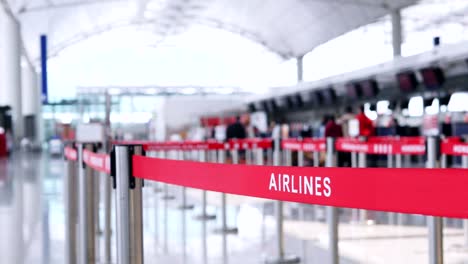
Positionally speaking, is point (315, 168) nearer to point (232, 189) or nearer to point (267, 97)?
point (232, 189)

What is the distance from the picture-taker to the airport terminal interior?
7.67 feet

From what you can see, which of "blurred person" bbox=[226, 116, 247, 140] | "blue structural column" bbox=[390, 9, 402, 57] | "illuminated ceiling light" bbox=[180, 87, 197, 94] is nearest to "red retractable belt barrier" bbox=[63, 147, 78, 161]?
"blurred person" bbox=[226, 116, 247, 140]

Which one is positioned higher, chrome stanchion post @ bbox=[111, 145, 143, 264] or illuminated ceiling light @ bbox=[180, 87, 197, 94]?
illuminated ceiling light @ bbox=[180, 87, 197, 94]

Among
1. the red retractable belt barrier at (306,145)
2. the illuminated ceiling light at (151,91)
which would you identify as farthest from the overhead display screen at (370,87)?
the illuminated ceiling light at (151,91)

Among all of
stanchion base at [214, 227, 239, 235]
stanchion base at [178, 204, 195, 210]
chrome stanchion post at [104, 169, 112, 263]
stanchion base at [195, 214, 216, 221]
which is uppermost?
chrome stanchion post at [104, 169, 112, 263]

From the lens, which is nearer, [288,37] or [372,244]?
[372,244]

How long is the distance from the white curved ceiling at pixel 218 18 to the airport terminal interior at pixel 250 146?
0.18 metres

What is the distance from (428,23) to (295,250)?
126ft

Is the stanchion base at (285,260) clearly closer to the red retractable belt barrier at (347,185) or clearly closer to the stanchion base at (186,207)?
the red retractable belt barrier at (347,185)

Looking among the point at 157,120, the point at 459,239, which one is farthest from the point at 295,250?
the point at 157,120

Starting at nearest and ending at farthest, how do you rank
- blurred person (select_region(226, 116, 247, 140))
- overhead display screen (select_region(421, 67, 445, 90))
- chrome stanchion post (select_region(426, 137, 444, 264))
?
chrome stanchion post (select_region(426, 137, 444, 264)), blurred person (select_region(226, 116, 247, 140)), overhead display screen (select_region(421, 67, 445, 90))

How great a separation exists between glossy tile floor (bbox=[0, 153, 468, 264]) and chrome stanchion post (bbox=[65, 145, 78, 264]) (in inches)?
18.6

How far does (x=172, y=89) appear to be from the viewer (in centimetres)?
4797

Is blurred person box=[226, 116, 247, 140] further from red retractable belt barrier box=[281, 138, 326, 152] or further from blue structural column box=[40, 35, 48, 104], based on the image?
blue structural column box=[40, 35, 48, 104]
